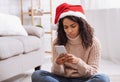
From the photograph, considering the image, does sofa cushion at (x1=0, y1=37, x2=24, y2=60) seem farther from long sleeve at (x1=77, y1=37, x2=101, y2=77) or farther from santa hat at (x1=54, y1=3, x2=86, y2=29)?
long sleeve at (x1=77, y1=37, x2=101, y2=77)

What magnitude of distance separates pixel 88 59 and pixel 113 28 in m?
1.75

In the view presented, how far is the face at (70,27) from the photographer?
139 cm

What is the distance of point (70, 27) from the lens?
4.59ft

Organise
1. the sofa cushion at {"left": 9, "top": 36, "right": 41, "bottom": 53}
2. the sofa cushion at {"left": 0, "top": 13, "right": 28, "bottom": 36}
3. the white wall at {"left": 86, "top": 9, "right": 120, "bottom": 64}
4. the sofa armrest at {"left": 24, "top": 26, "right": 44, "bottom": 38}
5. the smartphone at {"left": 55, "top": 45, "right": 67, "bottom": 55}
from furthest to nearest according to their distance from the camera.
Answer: the white wall at {"left": 86, "top": 9, "right": 120, "bottom": 64} → the sofa armrest at {"left": 24, "top": 26, "right": 44, "bottom": 38} → the sofa cushion at {"left": 0, "top": 13, "right": 28, "bottom": 36} → the sofa cushion at {"left": 9, "top": 36, "right": 41, "bottom": 53} → the smartphone at {"left": 55, "top": 45, "right": 67, "bottom": 55}

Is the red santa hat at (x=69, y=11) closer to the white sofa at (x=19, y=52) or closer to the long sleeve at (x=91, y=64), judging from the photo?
the long sleeve at (x=91, y=64)

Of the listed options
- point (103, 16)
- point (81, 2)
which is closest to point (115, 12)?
point (103, 16)

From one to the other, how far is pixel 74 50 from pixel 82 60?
8cm

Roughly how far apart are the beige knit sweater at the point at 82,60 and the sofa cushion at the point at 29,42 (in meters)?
0.77

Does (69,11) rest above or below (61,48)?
above

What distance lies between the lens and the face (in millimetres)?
1393

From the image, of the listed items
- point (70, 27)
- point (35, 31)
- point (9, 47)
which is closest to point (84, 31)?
point (70, 27)

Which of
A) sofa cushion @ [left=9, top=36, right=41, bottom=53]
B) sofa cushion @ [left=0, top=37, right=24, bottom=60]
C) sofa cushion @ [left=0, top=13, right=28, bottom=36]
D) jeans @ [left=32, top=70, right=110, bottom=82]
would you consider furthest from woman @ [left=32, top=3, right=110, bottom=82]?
sofa cushion @ [left=0, top=13, right=28, bottom=36]

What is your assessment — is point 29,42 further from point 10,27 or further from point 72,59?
point 72,59

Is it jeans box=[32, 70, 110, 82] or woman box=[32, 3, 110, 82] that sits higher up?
woman box=[32, 3, 110, 82]
